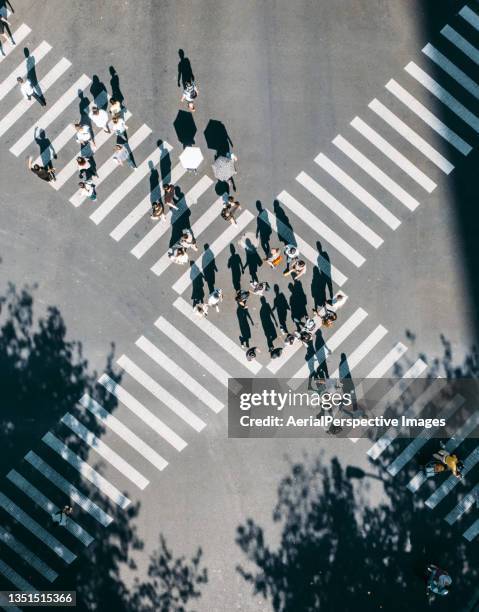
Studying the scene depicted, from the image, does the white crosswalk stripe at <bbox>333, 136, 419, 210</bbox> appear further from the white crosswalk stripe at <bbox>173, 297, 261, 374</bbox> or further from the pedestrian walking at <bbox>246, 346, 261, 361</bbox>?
the white crosswalk stripe at <bbox>173, 297, 261, 374</bbox>

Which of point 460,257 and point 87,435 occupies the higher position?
point 460,257

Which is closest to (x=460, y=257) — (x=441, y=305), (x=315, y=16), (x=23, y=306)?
(x=441, y=305)

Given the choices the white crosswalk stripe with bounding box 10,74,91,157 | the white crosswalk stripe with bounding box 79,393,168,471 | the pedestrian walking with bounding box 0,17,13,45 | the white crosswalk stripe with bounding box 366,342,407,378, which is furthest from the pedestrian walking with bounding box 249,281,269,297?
the pedestrian walking with bounding box 0,17,13,45

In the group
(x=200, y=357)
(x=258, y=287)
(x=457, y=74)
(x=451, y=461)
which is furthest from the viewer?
(x=457, y=74)

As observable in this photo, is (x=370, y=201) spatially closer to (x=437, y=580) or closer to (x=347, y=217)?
(x=347, y=217)

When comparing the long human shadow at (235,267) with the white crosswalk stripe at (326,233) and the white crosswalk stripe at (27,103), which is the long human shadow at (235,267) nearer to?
the white crosswalk stripe at (326,233)

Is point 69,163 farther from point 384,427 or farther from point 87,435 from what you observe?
point 384,427

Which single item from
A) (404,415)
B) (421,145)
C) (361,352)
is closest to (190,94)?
(421,145)
